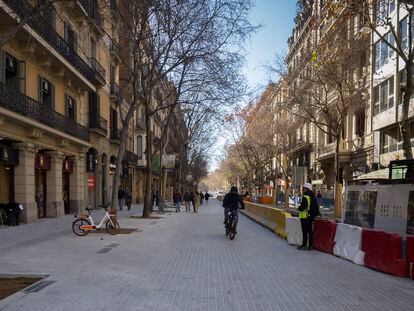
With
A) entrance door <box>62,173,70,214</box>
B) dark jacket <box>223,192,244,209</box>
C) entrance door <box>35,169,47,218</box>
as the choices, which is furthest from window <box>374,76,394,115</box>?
entrance door <box>35,169,47,218</box>

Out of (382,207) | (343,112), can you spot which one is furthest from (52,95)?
(382,207)

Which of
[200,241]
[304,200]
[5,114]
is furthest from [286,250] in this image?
[5,114]

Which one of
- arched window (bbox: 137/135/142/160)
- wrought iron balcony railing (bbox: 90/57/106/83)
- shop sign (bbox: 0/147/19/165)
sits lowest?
shop sign (bbox: 0/147/19/165)

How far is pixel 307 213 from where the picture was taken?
40.5ft

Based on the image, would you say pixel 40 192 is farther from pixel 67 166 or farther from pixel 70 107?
pixel 70 107

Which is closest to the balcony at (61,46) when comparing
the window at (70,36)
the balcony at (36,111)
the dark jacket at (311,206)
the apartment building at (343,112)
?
the window at (70,36)

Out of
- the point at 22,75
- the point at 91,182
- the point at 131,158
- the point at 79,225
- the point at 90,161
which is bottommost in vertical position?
the point at 79,225

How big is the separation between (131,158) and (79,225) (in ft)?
107

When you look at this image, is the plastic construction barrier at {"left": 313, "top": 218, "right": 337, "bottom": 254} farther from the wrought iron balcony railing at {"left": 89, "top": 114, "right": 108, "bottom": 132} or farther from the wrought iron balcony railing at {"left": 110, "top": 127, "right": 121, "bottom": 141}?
the wrought iron balcony railing at {"left": 110, "top": 127, "right": 121, "bottom": 141}

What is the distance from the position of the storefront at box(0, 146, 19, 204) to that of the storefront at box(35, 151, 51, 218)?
8.63 feet

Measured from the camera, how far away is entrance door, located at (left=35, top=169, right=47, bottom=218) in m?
23.8

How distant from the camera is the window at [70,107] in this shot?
90.0 ft

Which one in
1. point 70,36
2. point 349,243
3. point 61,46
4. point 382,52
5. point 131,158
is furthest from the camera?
point 131,158

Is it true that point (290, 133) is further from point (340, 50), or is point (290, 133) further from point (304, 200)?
point (304, 200)
